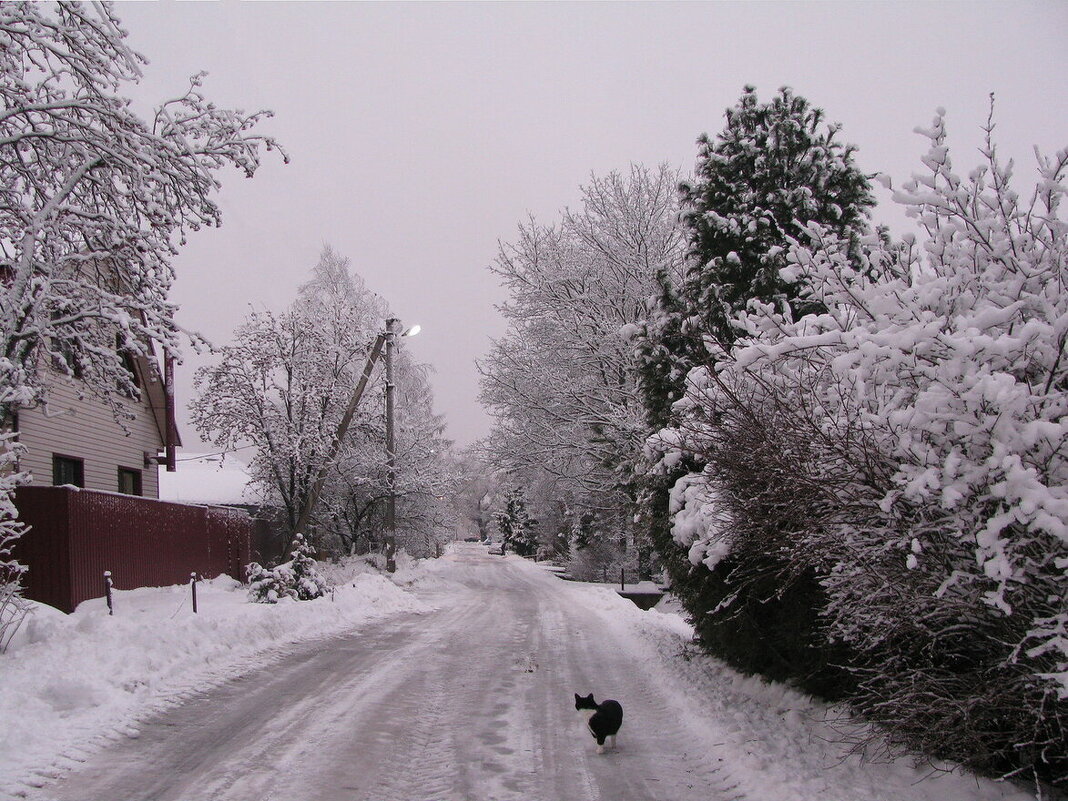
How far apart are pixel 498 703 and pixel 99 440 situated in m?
14.5

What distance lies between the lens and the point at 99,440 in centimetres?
1819

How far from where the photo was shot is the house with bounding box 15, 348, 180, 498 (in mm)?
15427

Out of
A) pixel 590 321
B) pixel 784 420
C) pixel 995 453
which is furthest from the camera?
pixel 590 321

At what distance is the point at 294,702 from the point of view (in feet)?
24.4

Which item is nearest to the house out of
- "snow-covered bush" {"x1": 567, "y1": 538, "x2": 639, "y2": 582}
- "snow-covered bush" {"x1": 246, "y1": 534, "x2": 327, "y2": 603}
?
"snow-covered bush" {"x1": 246, "y1": 534, "x2": 327, "y2": 603}

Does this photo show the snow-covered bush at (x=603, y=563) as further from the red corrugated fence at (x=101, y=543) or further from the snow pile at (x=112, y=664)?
the snow pile at (x=112, y=664)

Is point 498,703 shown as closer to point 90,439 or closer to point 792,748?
point 792,748

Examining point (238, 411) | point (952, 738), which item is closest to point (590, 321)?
point (238, 411)

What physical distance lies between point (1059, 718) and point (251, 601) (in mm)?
13532

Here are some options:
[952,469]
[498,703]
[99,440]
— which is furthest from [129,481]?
[952,469]

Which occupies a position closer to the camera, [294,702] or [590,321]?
[294,702]

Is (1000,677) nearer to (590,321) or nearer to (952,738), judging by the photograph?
(952,738)

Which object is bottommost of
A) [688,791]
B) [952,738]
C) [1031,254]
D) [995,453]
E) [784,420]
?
[688,791]

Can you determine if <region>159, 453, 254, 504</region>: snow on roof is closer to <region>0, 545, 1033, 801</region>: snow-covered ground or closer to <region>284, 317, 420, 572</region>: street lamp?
<region>284, 317, 420, 572</region>: street lamp
